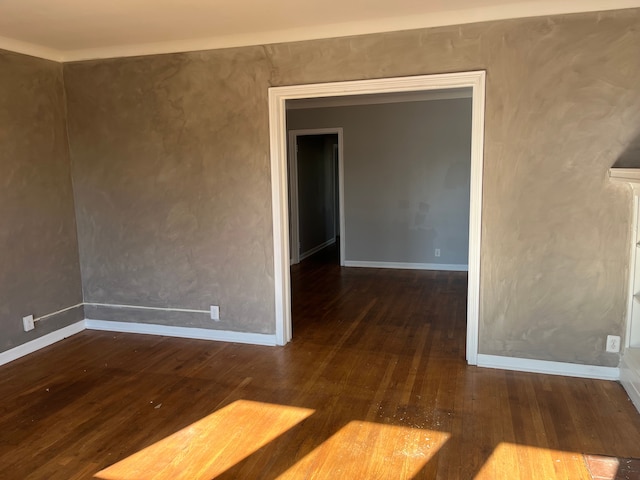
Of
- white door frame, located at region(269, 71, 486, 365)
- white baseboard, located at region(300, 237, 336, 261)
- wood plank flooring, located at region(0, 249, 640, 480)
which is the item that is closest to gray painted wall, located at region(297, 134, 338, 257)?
white baseboard, located at region(300, 237, 336, 261)

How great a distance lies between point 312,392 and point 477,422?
1.03 m

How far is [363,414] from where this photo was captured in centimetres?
280

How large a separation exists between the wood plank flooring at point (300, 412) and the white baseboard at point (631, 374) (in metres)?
0.08

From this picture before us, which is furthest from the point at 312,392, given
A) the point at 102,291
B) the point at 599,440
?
the point at 102,291

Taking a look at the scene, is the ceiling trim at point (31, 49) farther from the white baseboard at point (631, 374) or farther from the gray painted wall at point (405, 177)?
the white baseboard at point (631, 374)

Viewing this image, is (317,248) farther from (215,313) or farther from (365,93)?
(365,93)

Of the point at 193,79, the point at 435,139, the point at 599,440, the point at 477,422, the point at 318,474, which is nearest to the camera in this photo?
the point at 318,474

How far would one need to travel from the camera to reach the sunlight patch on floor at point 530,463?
7.34 feet

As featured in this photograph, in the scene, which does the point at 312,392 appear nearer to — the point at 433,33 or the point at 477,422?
the point at 477,422

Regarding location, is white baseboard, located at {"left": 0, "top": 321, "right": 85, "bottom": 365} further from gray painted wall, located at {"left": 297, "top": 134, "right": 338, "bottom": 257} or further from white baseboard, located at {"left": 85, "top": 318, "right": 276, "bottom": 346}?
gray painted wall, located at {"left": 297, "top": 134, "right": 338, "bottom": 257}

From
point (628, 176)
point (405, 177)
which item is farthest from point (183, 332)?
point (405, 177)

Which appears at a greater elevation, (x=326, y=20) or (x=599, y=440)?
(x=326, y=20)

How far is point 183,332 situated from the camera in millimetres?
4211

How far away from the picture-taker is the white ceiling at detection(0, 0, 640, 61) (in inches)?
116
